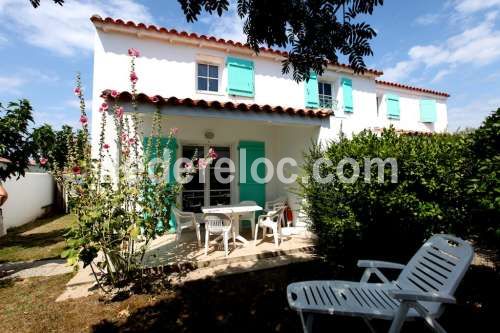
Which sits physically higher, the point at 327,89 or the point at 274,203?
the point at 327,89

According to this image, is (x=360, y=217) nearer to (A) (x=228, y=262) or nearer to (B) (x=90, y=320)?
(A) (x=228, y=262)

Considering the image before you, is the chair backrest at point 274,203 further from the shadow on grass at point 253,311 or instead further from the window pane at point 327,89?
the window pane at point 327,89

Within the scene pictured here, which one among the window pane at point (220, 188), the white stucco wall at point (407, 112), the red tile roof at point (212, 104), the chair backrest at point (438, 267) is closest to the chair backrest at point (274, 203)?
the window pane at point (220, 188)

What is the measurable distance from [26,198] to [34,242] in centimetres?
448

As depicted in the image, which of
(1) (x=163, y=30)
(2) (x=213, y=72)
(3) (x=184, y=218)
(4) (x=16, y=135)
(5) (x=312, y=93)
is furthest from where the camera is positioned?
(5) (x=312, y=93)

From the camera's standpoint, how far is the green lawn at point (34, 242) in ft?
19.6

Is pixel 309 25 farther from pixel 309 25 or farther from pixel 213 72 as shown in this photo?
pixel 213 72

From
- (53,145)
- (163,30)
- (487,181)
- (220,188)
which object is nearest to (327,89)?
(220,188)

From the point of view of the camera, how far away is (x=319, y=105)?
32.4ft

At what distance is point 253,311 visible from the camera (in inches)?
131

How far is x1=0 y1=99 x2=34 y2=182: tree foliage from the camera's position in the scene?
16.8ft

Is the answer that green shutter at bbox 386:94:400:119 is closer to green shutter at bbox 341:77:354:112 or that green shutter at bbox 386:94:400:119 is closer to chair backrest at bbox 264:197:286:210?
green shutter at bbox 341:77:354:112

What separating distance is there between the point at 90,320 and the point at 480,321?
16.0 ft

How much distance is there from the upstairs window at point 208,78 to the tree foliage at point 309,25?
19.7ft
